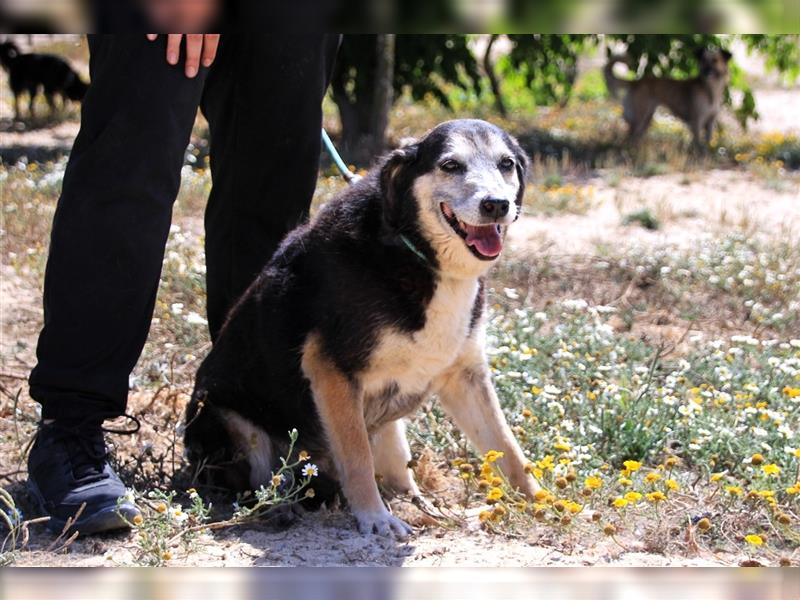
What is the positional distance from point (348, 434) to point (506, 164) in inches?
37.3

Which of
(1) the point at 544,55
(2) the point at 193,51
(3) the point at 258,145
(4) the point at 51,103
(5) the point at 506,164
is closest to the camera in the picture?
(2) the point at 193,51

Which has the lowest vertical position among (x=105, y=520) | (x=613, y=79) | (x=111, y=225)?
(x=105, y=520)

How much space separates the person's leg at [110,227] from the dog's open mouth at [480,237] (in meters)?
0.81

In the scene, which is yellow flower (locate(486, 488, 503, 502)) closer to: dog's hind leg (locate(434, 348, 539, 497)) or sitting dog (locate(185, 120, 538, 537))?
sitting dog (locate(185, 120, 538, 537))

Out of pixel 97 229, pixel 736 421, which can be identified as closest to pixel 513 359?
pixel 736 421

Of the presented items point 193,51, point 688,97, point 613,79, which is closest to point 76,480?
point 193,51

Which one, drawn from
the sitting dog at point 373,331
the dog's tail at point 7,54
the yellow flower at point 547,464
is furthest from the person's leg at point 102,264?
the dog's tail at point 7,54

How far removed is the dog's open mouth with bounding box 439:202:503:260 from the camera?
3.14 m

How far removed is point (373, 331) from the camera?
10.3 feet

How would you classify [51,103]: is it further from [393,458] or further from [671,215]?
[393,458]

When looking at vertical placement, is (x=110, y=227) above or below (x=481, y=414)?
above

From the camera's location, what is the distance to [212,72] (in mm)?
3549

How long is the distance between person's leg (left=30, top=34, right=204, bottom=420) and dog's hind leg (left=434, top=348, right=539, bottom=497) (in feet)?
3.21

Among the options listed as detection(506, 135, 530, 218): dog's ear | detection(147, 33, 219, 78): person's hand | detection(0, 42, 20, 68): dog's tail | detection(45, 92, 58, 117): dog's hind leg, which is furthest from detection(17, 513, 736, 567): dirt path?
Answer: detection(0, 42, 20, 68): dog's tail
